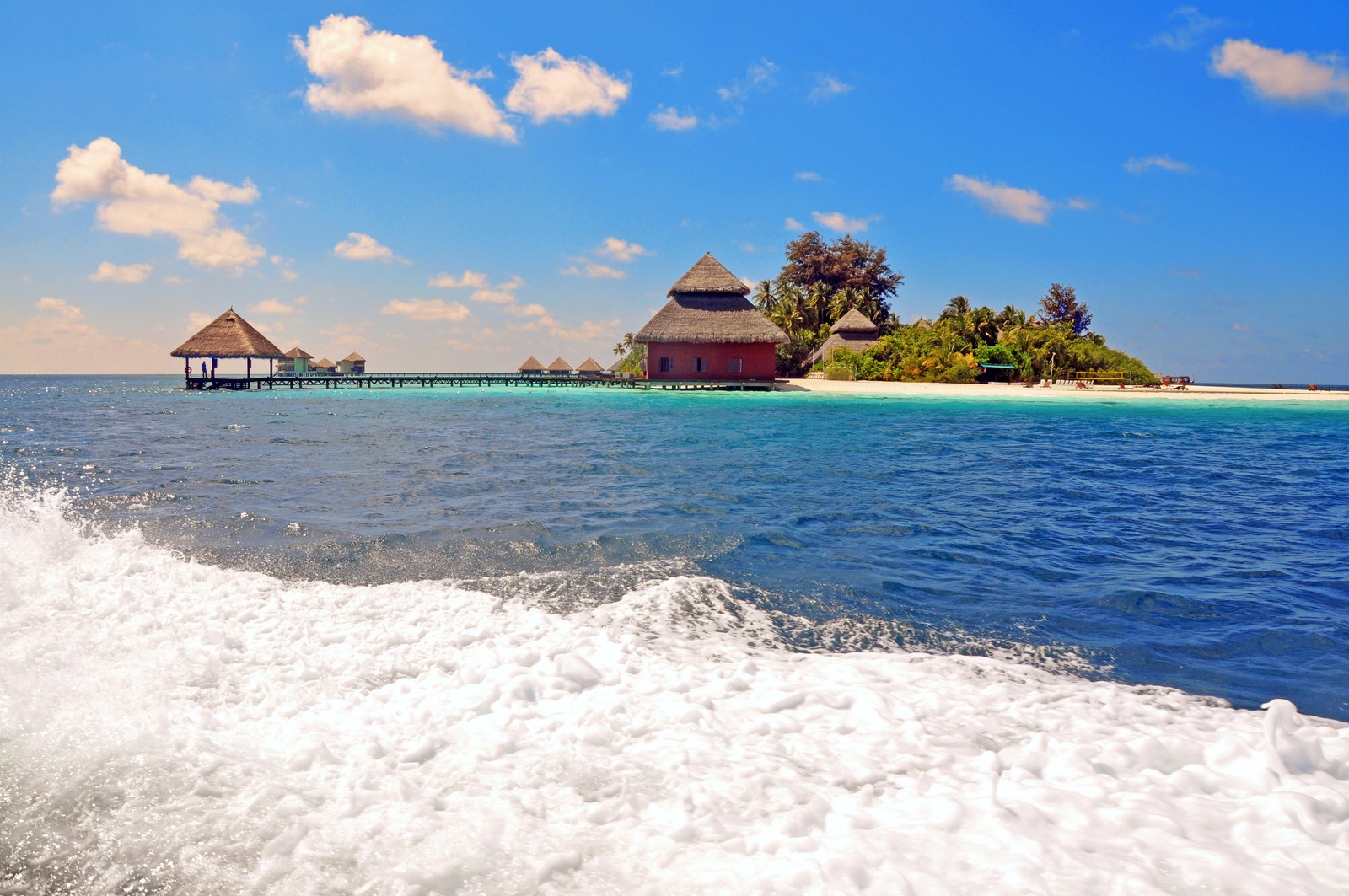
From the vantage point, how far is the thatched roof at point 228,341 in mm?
42500

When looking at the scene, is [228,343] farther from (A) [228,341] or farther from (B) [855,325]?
(B) [855,325]

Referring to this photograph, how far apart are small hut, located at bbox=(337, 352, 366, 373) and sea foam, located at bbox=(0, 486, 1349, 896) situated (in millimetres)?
77249

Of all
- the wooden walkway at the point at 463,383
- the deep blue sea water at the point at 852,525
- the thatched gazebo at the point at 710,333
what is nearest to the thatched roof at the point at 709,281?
the thatched gazebo at the point at 710,333

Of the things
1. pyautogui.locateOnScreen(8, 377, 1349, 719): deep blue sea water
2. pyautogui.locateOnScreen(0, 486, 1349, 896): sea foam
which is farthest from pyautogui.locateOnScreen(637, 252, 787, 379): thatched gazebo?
pyautogui.locateOnScreen(0, 486, 1349, 896): sea foam

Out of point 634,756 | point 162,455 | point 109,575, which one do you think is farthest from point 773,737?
point 162,455

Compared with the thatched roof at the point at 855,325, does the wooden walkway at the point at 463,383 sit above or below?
below

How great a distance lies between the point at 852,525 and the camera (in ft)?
25.1

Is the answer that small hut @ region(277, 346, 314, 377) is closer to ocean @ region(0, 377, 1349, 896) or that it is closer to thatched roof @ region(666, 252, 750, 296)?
thatched roof @ region(666, 252, 750, 296)

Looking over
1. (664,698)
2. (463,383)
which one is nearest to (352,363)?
(463,383)

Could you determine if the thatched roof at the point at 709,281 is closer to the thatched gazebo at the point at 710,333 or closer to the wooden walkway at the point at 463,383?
the thatched gazebo at the point at 710,333

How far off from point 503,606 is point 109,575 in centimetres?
294

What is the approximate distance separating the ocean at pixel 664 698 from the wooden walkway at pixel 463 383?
32.2 meters

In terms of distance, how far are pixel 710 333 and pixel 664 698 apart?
37.7m

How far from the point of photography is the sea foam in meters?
2.19
